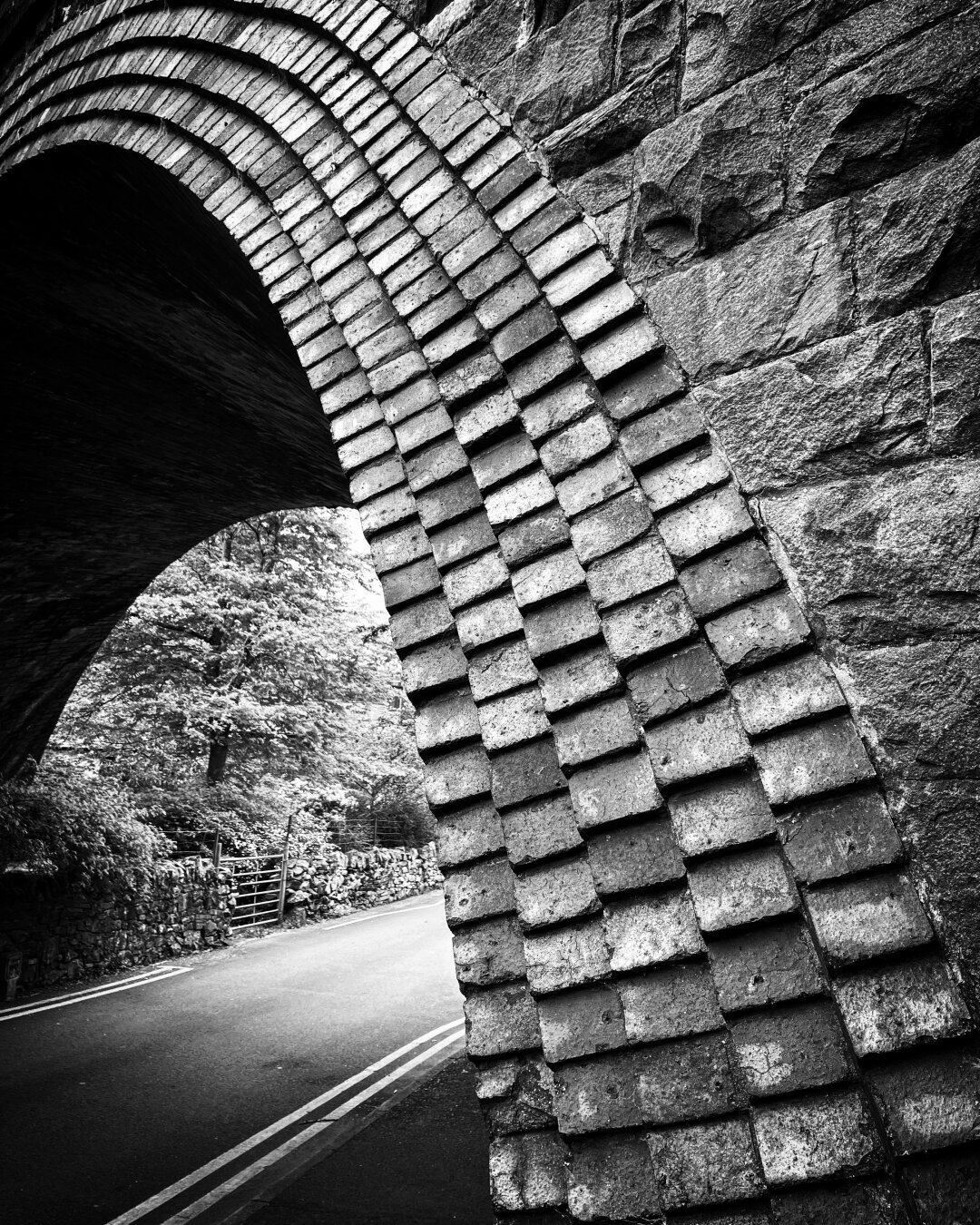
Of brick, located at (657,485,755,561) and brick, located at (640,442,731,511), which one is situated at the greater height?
brick, located at (640,442,731,511)

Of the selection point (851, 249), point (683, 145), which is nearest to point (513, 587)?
point (851, 249)

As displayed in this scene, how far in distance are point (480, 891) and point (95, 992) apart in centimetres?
1013

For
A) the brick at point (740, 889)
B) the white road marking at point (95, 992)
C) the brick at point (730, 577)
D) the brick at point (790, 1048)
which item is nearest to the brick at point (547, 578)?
the brick at point (730, 577)

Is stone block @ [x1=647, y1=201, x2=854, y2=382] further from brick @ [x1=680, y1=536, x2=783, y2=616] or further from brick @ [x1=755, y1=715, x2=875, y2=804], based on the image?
brick @ [x1=755, y1=715, x2=875, y2=804]

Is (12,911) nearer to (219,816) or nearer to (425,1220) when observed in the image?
(219,816)

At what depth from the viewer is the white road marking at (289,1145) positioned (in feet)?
13.3

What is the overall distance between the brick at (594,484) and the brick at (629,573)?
3 cm

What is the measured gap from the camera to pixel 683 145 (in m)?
1.59

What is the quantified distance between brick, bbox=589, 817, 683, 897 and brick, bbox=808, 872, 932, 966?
0.23 m

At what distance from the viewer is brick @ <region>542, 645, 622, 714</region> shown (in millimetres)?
1444

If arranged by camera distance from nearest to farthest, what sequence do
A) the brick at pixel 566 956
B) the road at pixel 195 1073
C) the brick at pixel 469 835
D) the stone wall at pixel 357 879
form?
the brick at pixel 566 956 < the brick at pixel 469 835 < the road at pixel 195 1073 < the stone wall at pixel 357 879

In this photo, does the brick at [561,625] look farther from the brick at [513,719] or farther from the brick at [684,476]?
the brick at [684,476]

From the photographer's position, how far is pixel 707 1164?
112 cm

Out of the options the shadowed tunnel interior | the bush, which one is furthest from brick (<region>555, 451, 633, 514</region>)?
the bush
